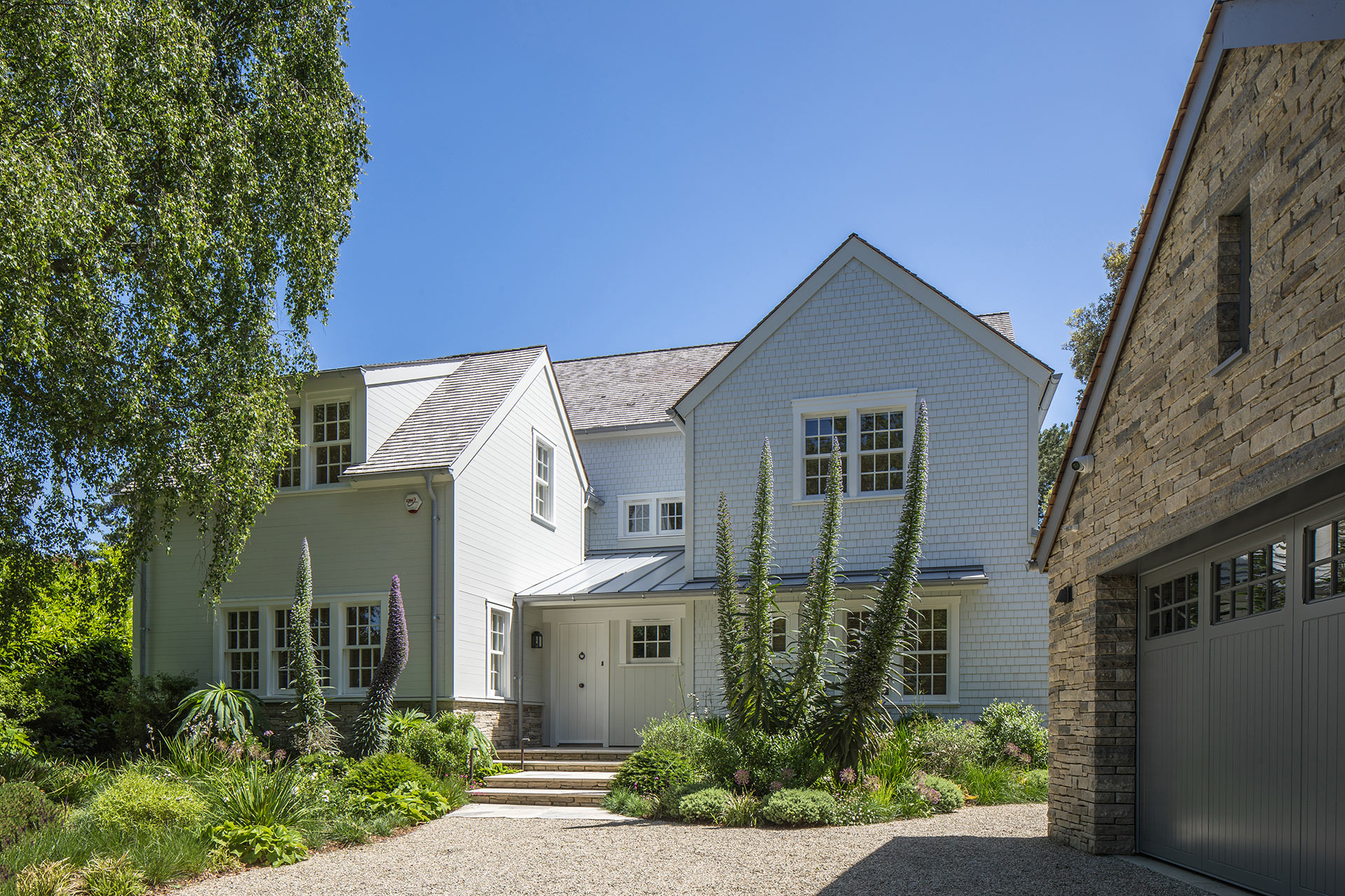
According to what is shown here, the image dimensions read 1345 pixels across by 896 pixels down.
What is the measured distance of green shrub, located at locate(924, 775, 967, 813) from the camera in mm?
11266

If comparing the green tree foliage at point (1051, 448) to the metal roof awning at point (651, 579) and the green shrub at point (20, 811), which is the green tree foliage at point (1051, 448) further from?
the green shrub at point (20, 811)

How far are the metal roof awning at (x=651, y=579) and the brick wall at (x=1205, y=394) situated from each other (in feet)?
17.3

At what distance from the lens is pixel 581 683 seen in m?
17.5

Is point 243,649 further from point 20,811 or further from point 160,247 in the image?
point 160,247

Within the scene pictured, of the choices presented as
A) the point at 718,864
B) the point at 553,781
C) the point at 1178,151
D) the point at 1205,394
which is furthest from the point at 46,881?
the point at 1178,151

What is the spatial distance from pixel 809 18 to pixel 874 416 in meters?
7.78

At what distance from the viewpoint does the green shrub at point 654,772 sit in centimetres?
1200

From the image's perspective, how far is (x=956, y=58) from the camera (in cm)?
975

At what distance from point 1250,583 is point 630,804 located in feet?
24.1

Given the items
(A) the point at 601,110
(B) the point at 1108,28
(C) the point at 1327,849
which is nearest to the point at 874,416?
(A) the point at 601,110

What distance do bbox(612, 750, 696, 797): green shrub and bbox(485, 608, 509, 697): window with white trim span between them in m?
4.33

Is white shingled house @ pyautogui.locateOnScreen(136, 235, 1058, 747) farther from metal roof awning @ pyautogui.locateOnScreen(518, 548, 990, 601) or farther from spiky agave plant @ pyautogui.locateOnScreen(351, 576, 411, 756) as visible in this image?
spiky agave plant @ pyautogui.locateOnScreen(351, 576, 411, 756)

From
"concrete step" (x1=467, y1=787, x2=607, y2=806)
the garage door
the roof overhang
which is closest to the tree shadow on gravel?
the garage door

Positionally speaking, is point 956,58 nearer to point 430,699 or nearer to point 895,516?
point 895,516
